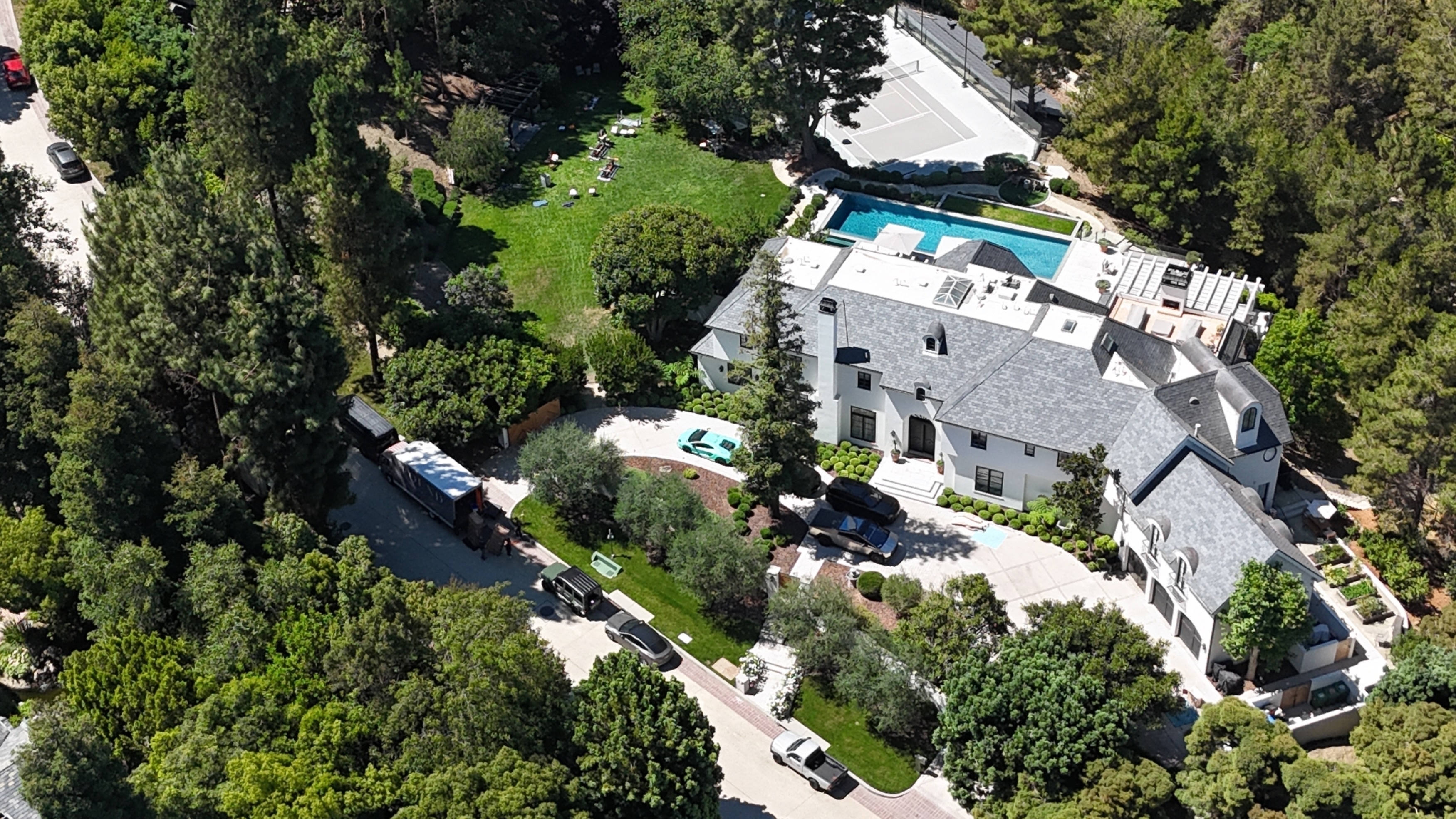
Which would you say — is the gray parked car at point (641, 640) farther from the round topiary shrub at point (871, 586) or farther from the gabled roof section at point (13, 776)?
the gabled roof section at point (13, 776)

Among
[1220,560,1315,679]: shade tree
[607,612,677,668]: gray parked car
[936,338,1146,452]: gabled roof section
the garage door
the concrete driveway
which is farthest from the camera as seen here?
[936,338,1146,452]: gabled roof section

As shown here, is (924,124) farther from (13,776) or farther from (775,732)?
(13,776)

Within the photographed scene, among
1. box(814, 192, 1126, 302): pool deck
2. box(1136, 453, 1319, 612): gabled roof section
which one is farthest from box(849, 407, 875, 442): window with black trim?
box(1136, 453, 1319, 612): gabled roof section

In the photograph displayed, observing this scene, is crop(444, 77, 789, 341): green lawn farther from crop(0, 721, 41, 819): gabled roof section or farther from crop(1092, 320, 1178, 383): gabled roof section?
crop(0, 721, 41, 819): gabled roof section

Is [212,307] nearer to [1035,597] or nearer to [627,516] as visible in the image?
[627,516]

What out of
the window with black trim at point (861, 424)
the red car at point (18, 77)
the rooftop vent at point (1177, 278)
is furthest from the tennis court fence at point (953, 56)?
the red car at point (18, 77)

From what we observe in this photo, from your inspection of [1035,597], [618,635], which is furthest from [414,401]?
[1035,597]
